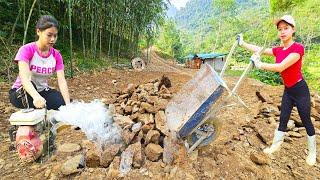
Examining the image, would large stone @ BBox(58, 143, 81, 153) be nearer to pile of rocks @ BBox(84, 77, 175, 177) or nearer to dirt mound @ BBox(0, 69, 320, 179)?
dirt mound @ BBox(0, 69, 320, 179)

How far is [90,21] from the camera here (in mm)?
15719

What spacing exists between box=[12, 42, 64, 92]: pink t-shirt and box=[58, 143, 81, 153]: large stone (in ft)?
2.31

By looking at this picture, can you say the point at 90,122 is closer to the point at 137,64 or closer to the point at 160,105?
the point at 160,105

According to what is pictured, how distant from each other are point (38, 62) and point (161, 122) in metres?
1.50

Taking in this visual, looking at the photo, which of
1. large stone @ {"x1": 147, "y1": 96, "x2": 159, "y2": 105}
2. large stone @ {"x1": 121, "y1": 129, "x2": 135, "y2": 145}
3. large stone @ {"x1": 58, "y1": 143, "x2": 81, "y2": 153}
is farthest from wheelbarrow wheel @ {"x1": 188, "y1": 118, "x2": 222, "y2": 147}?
large stone @ {"x1": 58, "y1": 143, "x2": 81, "y2": 153}

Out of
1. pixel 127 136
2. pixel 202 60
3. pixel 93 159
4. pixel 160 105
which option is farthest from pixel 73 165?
pixel 202 60

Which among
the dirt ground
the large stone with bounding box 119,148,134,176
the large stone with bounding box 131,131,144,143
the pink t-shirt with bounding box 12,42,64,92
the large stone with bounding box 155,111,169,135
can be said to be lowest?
the dirt ground

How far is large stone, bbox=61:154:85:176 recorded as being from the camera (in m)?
2.91

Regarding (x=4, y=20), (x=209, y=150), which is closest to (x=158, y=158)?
(x=209, y=150)

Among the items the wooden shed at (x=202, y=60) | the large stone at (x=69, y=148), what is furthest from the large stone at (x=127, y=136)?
the wooden shed at (x=202, y=60)

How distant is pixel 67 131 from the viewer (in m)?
4.17

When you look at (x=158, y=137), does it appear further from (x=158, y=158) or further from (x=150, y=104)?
(x=150, y=104)

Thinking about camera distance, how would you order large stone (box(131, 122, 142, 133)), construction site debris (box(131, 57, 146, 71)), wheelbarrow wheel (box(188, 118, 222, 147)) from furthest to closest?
construction site debris (box(131, 57, 146, 71)) < large stone (box(131, 122, 142, 133)) < wheelbarrow wheel (box(188, 118, 222, 147))

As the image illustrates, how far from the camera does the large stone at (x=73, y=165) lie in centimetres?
291
